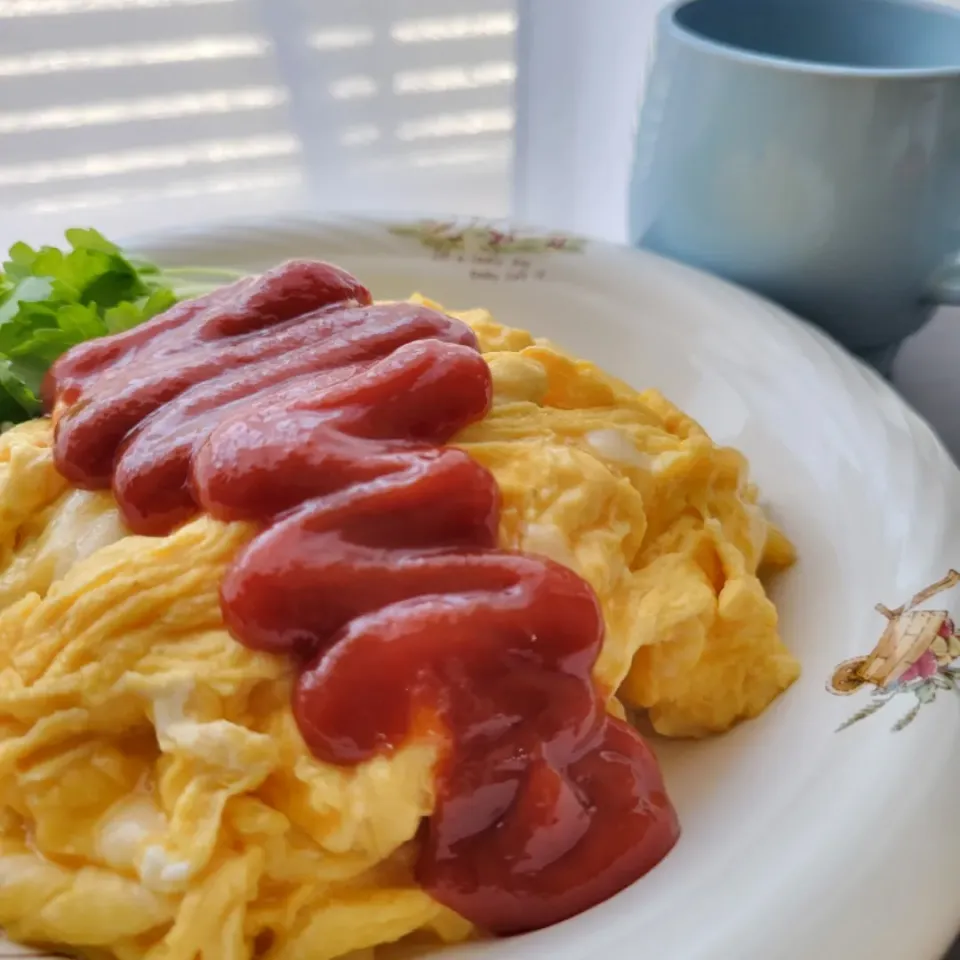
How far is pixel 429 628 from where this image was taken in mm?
987

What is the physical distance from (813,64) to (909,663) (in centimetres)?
95

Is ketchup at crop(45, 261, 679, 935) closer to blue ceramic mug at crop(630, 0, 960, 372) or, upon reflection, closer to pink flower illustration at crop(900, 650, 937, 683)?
pink flower illustration at crop(900, 650, 937, 683)

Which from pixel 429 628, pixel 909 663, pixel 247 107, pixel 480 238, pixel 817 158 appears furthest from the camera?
pixel 247 107

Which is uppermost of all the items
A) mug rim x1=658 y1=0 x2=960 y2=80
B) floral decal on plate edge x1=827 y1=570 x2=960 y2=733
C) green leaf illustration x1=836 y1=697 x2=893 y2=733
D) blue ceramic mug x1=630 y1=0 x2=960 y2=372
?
mug rim x1=658 y1=0 x2=960 y2=80

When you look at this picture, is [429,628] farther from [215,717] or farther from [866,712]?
[866,712]

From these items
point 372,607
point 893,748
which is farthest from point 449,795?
point 893,748

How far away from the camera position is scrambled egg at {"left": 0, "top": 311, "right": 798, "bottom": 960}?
3.15 feet

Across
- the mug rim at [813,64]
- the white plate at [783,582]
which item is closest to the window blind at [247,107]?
the white plate at [783,582]

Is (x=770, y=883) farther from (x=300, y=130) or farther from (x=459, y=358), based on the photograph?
(x=300, y=130)

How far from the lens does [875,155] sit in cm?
158

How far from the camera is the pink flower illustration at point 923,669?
108 centimetres

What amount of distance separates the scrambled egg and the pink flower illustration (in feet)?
0.43

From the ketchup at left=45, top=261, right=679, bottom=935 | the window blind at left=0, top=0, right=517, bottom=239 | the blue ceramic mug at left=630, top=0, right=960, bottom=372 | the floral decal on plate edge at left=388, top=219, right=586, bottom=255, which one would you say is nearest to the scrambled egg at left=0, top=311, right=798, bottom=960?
the ketchup at left=45, top=261, right=679, bottom=935

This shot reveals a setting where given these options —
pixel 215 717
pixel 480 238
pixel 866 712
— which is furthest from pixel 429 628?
pixel 480 238
